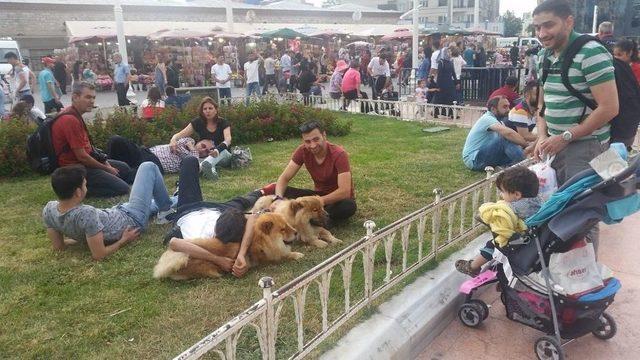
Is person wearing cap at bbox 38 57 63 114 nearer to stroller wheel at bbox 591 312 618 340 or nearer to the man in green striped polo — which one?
the man in green striped polo

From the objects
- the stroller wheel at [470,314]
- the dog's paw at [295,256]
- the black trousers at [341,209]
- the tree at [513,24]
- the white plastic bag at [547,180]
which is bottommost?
the stroller wheel at [470,314]

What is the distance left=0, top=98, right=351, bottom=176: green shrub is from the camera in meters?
7.46

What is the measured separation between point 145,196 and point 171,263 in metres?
1.44

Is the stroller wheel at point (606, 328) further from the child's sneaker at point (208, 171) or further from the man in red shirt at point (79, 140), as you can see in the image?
the man in red shirt at point (79, 140)

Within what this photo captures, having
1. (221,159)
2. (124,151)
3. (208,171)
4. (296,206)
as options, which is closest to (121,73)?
(124,151)

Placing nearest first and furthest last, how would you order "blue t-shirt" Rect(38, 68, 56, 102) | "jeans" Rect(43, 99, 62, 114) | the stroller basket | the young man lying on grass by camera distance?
the stroller basket → the young man lying on grass → "blue t-shirt" Rect(38, 68, 56, 102) → "jeans" Rect(43, 99, 62, 114)

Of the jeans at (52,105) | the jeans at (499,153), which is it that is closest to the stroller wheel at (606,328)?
the jeans at (499,153)

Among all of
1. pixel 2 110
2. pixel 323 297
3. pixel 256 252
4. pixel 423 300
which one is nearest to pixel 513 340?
pixel 423 300

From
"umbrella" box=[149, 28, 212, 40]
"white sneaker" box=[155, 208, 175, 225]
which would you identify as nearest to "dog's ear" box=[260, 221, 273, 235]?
"white sneaker" box=[155, 208, 175, 225]

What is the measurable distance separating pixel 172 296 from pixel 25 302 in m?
1.11

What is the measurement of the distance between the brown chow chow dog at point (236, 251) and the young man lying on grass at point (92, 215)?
76 centimetres

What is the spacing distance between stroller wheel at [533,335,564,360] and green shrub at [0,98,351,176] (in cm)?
724

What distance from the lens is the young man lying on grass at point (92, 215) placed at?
13.3 feet

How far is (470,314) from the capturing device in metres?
3.30
